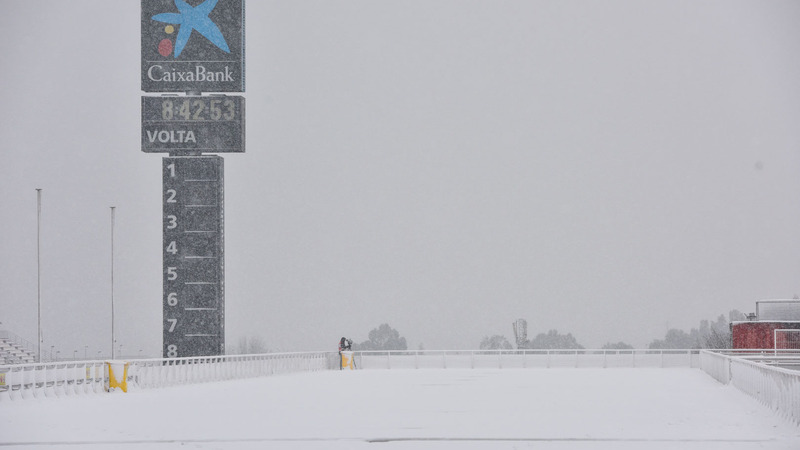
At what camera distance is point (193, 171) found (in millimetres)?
55719

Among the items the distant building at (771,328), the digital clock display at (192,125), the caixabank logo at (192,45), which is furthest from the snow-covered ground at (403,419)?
the distant building at (771,328)

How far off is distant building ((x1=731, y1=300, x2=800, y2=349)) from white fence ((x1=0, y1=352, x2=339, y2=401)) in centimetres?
3352

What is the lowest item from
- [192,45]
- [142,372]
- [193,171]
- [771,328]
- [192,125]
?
[142,372]

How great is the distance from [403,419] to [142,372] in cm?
1928

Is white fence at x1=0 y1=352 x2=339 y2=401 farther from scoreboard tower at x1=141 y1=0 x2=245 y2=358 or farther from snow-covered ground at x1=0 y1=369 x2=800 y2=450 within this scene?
scoreboard tower at x1=141 y1=0 x2=245 y2=358

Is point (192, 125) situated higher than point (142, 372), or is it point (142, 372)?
point (192, 125)

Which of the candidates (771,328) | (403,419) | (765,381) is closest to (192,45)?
(403,419)

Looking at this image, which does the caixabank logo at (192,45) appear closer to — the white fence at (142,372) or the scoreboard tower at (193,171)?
the scoreboard tower at (193,171)

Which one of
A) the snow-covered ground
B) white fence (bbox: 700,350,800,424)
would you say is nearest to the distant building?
white fence (bbox: 700,350,800,424)

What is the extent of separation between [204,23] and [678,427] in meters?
41.1

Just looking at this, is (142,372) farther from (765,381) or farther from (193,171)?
(765,381)

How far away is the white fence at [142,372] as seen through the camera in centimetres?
3494

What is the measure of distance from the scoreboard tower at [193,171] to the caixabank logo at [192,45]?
0.05 m

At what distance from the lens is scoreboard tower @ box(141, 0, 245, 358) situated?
182 ft
